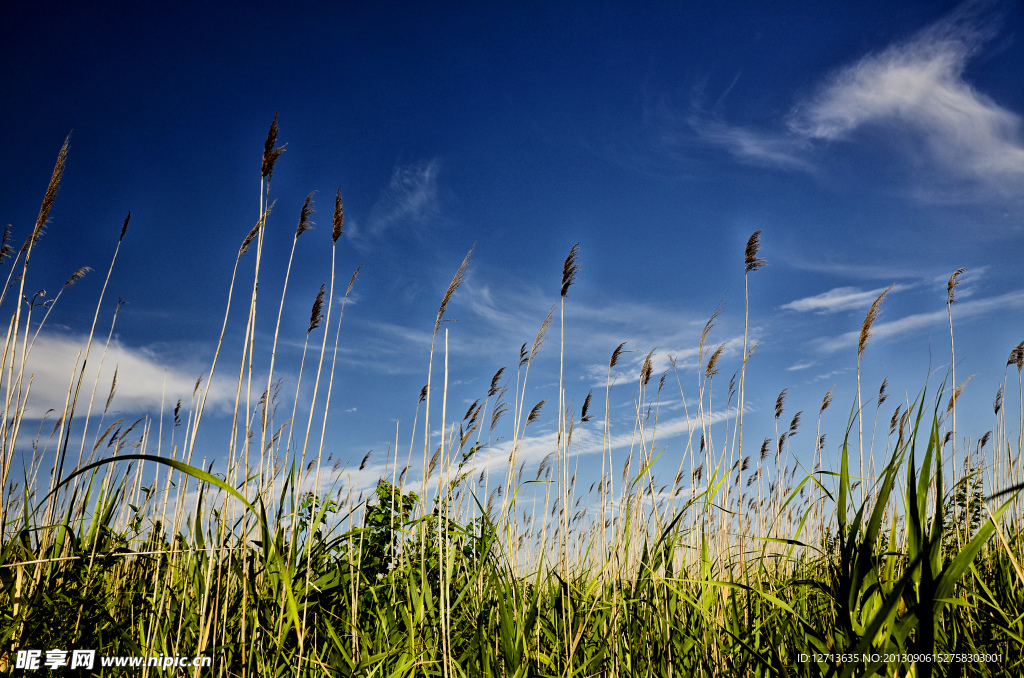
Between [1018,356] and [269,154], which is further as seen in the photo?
[1018,356]

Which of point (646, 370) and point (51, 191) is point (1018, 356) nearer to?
point (646, 370)

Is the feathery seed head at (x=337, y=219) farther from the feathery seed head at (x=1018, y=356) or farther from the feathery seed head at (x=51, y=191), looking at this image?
the feathery seed head at (x=1018, y=356)

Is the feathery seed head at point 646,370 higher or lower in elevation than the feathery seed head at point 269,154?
lower

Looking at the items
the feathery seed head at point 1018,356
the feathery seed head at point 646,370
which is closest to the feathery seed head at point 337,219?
the feathery seed head at point 646,370

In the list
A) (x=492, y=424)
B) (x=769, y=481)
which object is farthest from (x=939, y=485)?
(x=769, y=481)

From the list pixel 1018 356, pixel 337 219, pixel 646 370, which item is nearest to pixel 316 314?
pixel 337 219

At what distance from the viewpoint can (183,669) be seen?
2.31 meters

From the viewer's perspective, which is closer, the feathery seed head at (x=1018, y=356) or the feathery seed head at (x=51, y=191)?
the feathery seed head at (x=51, y=191)

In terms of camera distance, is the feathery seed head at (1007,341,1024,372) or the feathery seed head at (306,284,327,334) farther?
the feathery seed head at (1007,341,1024,372)

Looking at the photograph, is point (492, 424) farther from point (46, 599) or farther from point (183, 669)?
point (46, 599)

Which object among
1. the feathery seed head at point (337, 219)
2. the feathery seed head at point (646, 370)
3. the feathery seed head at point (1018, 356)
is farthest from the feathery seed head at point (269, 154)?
the feathery seed head at point (1018, 356)

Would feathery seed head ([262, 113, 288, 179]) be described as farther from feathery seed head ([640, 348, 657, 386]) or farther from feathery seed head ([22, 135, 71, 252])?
feathery seed head ([640, 348, 657, 386])

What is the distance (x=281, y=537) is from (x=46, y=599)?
1.25m

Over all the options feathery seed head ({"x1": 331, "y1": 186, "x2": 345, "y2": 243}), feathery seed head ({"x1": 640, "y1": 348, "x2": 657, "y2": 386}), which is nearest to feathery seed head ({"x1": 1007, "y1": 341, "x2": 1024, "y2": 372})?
feathery seed head ({"x1": 640, "y1": 348, "x2": 657, "y2": 386})
